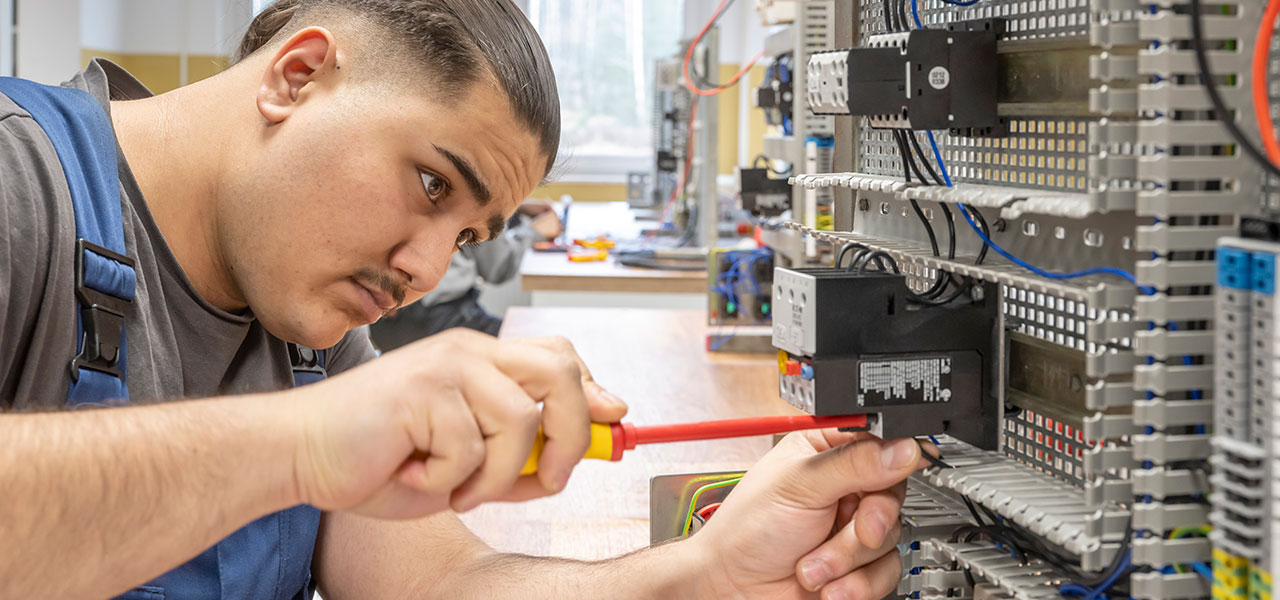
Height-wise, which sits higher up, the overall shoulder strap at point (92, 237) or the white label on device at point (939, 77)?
the white label on device at point (939, 77)

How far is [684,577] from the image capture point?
1.04m

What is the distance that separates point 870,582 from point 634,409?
3.35 feet

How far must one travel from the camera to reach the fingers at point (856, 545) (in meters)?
0.90

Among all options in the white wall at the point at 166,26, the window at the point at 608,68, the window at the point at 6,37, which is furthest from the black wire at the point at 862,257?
the white wall at the point at 166,26

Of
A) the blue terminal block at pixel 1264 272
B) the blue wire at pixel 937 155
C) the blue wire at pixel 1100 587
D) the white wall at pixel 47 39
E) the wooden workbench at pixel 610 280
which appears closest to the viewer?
the blue terminal block at pixel 1264 272

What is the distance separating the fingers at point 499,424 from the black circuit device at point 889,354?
0.74ft

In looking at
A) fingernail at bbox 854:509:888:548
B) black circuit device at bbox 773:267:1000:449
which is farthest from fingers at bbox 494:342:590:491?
fingernail at bbox 854:509:888:548

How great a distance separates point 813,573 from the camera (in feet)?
3.12

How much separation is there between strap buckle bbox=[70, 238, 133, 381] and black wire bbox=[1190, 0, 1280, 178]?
849 mm

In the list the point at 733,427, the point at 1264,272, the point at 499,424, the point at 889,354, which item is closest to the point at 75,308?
the point at 499,424

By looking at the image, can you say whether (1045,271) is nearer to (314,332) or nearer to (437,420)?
(437,420)

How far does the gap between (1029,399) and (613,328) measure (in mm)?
1996

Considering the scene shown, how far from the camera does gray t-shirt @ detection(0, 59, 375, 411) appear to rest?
886 mm

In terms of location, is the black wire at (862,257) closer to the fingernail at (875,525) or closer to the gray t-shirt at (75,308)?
the fingernail at (875,525)
